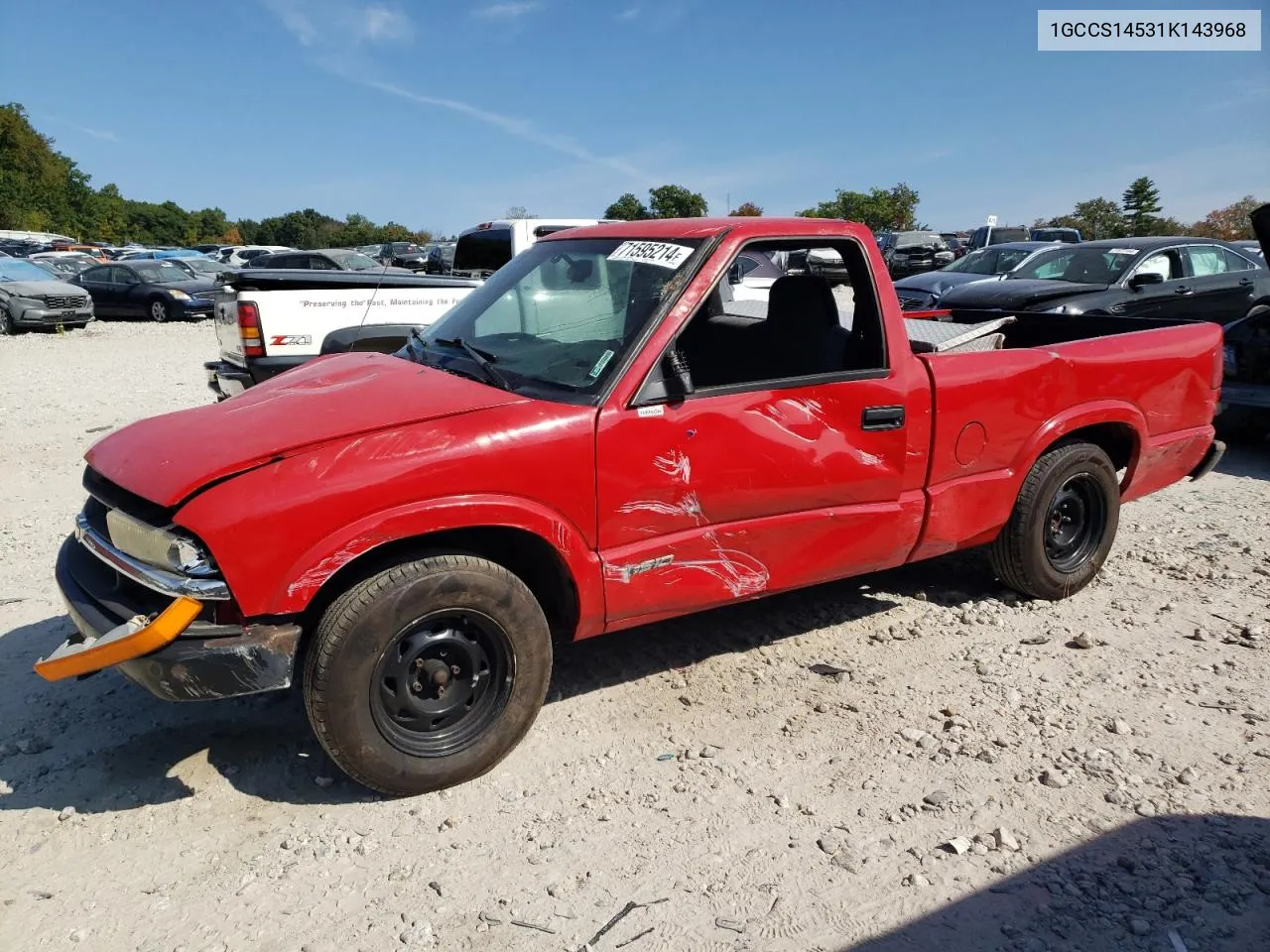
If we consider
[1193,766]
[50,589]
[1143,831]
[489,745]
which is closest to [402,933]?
[489,745]

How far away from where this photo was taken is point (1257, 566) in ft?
16.9

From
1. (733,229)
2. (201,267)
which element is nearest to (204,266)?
(201,267)

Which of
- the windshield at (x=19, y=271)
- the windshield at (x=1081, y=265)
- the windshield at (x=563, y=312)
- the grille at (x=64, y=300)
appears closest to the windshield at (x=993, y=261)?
the windshield at (x=1081, y=265)

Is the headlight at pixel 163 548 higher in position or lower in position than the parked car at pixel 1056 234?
lower

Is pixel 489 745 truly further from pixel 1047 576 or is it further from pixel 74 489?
pixel 74 489

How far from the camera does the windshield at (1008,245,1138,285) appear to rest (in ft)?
35.9

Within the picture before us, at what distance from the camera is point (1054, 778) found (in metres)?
3.17

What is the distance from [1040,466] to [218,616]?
369 cm

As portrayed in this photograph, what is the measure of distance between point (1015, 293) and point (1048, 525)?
22.3ft

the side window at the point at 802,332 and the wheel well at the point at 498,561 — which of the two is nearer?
the wheel well at the point at 498,561

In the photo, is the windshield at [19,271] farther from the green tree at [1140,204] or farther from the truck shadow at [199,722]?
the green tree at [1140,204]

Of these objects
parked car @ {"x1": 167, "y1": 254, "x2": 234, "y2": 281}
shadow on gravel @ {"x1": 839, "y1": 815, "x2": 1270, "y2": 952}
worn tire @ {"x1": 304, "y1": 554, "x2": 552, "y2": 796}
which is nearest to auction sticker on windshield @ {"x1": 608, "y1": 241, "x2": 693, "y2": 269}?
worn tire @ {"x1": 304, "y1": 554, "x2": 552, "y2": 796}

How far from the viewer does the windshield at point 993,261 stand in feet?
49.4

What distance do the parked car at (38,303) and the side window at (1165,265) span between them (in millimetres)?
18491
